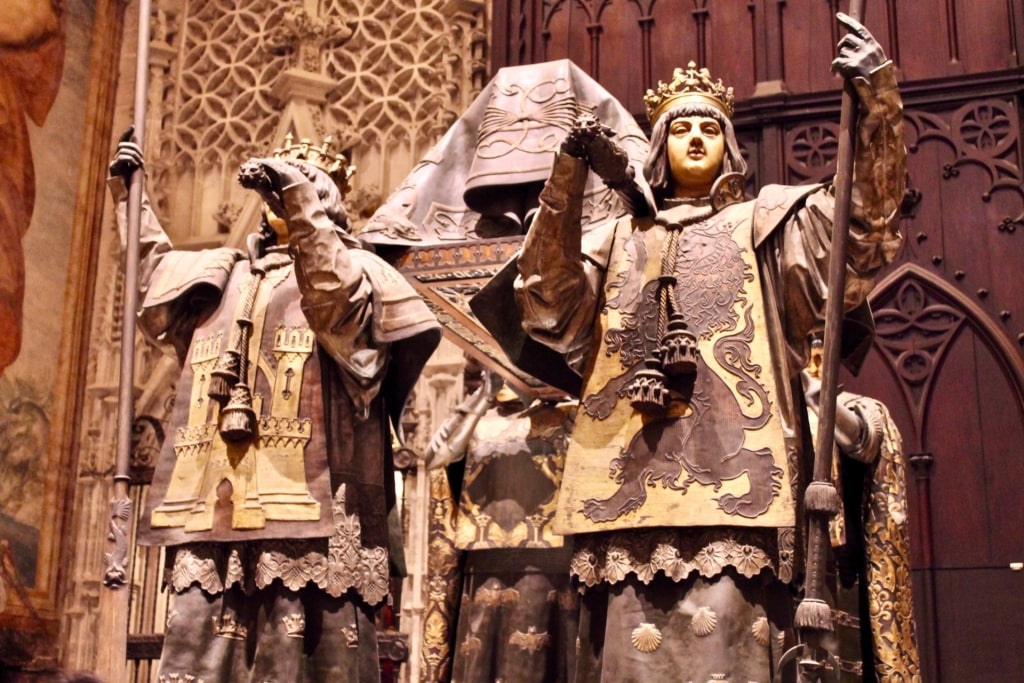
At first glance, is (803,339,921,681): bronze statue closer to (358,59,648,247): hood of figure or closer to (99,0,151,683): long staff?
(358,59,648,247): hood of figure

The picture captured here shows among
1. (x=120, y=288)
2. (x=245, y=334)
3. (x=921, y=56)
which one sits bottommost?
(x=245, y=334)

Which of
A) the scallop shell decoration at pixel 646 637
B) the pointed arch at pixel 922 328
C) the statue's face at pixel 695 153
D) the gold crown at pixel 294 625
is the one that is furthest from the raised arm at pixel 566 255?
the pointed arch at pixel 922 328

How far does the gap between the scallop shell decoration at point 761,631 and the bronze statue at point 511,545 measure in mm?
1198

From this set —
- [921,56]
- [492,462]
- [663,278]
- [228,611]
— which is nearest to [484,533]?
[492,462]

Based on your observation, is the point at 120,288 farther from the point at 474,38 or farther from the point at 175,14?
the point at 474,38

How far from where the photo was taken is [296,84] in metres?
7.82

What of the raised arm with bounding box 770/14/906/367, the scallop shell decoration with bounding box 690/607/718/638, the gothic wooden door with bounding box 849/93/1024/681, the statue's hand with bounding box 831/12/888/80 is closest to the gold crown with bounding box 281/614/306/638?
the scallop shell decoration with bounding box 690/607/718/638

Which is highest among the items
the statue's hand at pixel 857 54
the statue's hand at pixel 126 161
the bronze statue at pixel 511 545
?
the statue's hand at pixel 126 161

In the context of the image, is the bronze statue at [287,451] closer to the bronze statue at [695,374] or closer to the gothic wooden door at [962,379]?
the bronze statue at [695,374]

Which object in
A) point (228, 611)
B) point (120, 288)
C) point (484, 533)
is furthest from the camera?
point (120, 288)

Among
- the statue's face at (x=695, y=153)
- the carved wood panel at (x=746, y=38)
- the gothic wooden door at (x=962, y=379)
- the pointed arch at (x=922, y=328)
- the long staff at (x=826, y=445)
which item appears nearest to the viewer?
the long staff at (x=826, y=445)

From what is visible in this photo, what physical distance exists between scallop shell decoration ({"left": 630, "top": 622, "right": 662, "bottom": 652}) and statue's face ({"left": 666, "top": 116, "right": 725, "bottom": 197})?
1218mm

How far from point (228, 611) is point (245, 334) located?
0.80 meters

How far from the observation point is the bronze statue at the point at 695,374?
3051 mm
